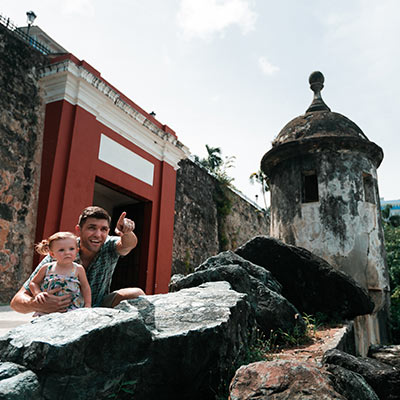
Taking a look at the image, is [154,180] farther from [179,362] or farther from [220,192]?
[179,362]

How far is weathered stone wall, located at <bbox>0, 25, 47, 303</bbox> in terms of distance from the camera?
5.04 metres

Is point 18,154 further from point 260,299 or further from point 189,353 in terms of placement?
point 189,353

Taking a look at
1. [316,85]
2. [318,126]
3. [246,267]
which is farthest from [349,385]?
[316,85]

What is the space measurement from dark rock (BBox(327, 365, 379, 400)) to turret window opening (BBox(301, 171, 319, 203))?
4428 millimetres

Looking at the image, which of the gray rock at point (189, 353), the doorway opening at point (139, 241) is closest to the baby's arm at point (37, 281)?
the gray rock at point (189, 353)

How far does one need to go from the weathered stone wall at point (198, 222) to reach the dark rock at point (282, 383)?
7511mm

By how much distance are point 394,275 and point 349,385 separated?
32.4ft

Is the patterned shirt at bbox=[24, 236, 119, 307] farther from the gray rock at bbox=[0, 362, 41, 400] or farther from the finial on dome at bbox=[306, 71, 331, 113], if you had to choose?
the finial on dome at bbox=[306, 71, 331, 113]

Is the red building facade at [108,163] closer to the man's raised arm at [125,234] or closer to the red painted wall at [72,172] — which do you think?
the red painted wall at [72,172]

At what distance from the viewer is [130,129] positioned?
6871 mm

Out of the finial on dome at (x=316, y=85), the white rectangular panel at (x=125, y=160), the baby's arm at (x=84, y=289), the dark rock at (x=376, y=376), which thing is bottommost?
the dark rock at (x=376, y=376)

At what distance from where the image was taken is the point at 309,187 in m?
6.41

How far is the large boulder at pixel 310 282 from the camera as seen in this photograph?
14.2ft

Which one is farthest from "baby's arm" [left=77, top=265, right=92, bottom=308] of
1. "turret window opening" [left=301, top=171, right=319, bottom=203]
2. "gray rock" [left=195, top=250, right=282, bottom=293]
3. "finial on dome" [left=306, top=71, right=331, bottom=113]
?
"finial on dome" [left=306, top=71, right=331, bottom=113]
